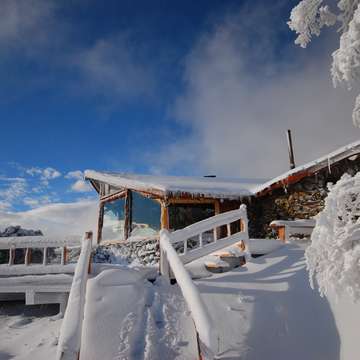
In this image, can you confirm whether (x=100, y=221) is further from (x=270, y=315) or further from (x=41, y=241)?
(x=270, y=315)

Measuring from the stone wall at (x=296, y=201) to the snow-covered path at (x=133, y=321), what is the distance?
7.75 metres

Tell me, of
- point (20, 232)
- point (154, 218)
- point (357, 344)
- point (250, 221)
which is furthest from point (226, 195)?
point (20, 232)

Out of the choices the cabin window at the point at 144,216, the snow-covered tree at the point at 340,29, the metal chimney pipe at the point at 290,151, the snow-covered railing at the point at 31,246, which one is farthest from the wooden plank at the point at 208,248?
the metal chimney pipe at the point at 290,151

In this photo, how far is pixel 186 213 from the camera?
1386 cm

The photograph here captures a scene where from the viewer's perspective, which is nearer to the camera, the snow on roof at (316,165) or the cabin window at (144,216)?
the snow on roof at (316,165)

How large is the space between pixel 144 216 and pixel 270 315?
8982 mm

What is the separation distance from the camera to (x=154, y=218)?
12.7m

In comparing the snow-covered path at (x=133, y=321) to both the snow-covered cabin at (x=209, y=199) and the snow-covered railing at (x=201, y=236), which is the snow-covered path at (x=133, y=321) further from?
the snow-covered cabin at (x=209, y=199)

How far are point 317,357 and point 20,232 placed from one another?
1924 cm

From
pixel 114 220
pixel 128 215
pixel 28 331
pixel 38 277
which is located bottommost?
pixel 28 331

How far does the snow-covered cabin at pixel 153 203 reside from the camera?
39.2 feet

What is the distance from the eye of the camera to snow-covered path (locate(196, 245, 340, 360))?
148 inches

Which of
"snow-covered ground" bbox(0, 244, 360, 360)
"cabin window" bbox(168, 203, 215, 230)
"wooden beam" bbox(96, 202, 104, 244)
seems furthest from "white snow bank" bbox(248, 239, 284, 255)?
"wooden beam" bbox(96, 202, 104, 244)

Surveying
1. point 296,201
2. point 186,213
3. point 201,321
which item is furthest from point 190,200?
point 201,321
